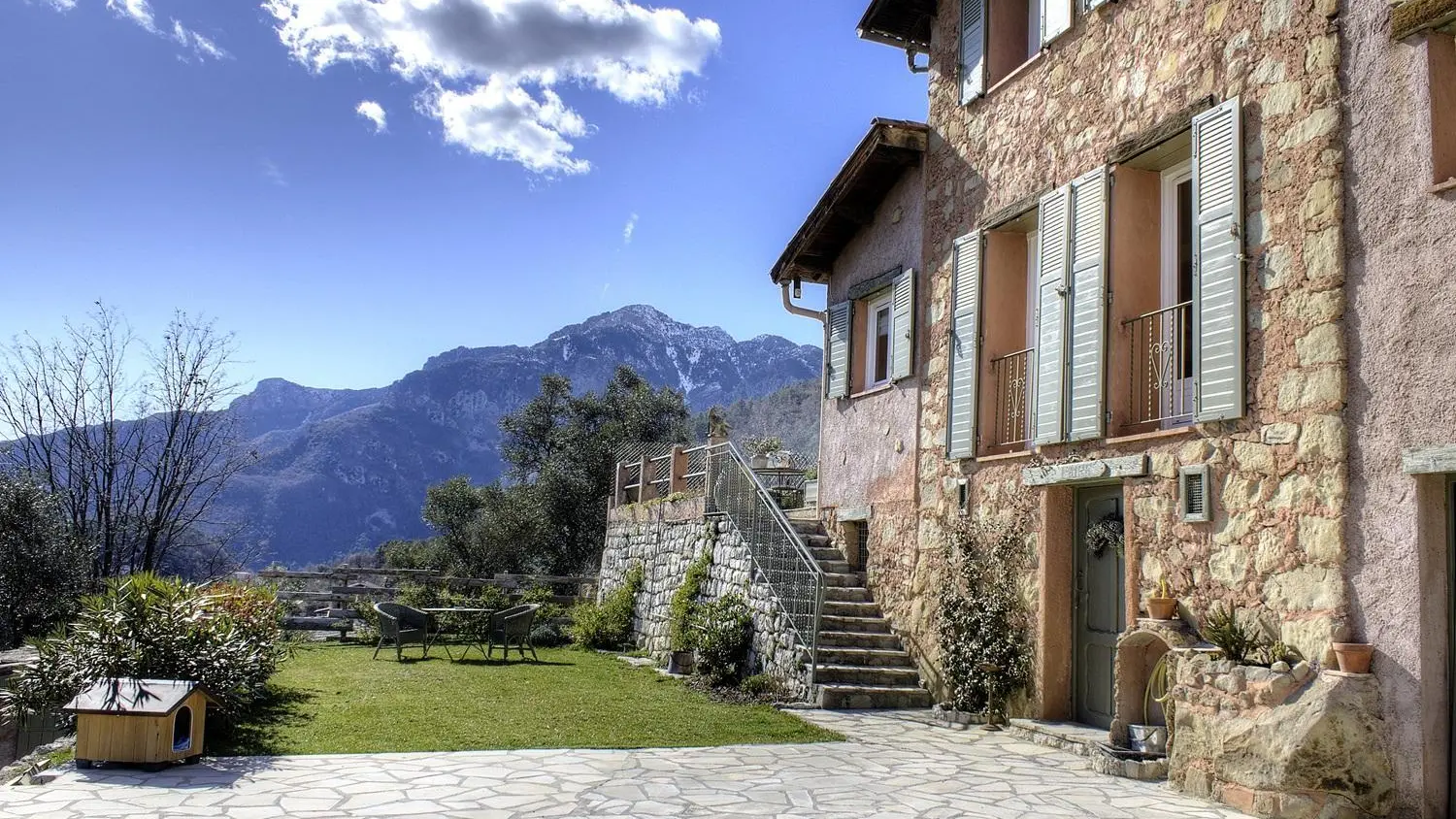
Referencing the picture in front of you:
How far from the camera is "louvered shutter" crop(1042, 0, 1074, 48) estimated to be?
8.85 meters

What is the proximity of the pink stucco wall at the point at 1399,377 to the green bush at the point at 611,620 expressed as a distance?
38.4ft

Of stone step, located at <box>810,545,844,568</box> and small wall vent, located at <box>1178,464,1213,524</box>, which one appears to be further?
stone step, located at <box>810,545,844,568</box>

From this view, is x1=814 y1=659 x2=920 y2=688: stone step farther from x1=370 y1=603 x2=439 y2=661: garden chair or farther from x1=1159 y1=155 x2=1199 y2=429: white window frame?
x1=370 y1=603 x2=439 y2=661: garden chair

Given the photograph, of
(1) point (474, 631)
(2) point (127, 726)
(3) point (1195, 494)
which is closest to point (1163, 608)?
(3) point (1195, 494)

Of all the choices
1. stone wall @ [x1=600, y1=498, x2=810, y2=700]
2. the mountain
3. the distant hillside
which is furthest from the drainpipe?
the mountain

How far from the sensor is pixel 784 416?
85.1 m

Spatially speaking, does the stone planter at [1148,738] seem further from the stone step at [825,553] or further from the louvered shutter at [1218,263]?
the stone step at [825,553]

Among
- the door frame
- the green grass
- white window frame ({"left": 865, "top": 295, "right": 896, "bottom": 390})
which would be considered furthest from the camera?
white window frame ({"left": 865, "top": 295, "right": 896, "bottom": 390})

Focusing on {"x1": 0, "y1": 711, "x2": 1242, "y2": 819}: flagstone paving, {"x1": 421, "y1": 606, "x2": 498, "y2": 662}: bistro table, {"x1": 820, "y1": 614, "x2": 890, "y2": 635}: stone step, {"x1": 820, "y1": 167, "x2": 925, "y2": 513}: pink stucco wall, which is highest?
{"x1": 820, "y1": 167, "x2": 925, "y2": 513}: pink stucco wall

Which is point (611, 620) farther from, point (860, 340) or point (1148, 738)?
point (1148, 738)

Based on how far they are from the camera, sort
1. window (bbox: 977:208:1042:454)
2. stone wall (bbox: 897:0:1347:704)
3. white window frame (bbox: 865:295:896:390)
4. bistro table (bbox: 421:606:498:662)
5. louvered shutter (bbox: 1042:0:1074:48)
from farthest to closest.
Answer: bistro table (bbox: 421:606:498:662), white window frame (bbox: 865:295:896:390), window (bbox: 977:208:1042:454), louvered shutter (bbox: 1042:0:1074:48), stone wall (bbox: 897:0:1347:704)

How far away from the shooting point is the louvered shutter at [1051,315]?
834 centimetres

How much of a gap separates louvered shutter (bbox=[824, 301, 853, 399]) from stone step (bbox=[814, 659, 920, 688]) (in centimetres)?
361

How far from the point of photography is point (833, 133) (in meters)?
17.5
